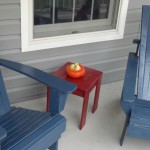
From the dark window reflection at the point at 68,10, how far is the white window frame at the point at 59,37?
141 mm

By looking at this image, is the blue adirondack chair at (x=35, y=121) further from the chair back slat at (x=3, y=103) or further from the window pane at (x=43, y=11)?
the window pane at (x=43, y=11)

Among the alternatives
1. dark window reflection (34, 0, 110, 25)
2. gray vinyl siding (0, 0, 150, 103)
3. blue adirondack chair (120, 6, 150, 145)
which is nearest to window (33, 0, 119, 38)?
dark window reflection (34, 0, 110, 25)

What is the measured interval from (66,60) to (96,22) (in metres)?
0.45

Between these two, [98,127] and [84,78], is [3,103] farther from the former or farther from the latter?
[98,127]

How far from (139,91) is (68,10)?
913 millimetres

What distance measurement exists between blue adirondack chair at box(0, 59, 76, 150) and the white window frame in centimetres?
36

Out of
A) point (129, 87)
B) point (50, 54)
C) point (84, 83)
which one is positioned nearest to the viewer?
point (129, 87)

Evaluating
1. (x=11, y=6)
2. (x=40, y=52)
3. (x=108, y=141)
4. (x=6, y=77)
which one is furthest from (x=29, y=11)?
(x=108, y=141)

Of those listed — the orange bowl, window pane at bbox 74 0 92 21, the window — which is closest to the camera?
the orange bowl

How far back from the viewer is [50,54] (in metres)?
2.35

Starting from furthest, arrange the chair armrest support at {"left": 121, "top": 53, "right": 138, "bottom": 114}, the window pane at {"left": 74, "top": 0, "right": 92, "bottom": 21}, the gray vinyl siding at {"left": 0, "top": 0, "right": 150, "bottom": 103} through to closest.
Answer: the window pane at {"left": 74, "top": 0, "right": 92, "bottom": 21} < the gray vinyl siding at {"left": 0, "top": 0, "right": 150, "bottom": 103} < the chair armrest support at {"left": 121, "top": 53, "right": 138, "bottom": 114}

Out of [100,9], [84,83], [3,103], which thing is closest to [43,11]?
[100,9]

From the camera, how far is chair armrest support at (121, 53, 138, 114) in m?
1.92

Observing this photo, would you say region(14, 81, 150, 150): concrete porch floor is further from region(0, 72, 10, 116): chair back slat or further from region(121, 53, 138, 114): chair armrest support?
region(0, 72, 10, 116): chair back slat
